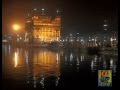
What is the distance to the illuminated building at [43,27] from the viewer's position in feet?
16.2

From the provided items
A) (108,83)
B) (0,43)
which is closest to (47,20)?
(108,83)

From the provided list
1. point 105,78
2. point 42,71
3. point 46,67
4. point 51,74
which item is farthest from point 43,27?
point 46,67

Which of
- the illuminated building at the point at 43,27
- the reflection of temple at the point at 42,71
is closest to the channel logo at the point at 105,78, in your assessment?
the illuminated building at the point at 43,27

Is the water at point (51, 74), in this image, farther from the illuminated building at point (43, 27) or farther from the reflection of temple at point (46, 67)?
the illuminated building at point (43, 27)

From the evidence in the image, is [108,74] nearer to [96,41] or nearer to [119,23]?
[119,23]

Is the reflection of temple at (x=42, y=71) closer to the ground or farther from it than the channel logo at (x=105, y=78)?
closer to the ground

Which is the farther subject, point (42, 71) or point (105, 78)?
point (42, 71)

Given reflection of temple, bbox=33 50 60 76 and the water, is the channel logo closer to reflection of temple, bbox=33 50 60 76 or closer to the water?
the water

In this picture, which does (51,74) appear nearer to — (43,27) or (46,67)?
(43,27)

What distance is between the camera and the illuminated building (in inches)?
195

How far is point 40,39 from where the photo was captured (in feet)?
17.4

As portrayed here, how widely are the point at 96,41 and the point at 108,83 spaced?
4190 mm

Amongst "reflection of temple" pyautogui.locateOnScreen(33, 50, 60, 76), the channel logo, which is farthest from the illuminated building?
the channel logo

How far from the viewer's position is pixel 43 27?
5207 millimetres
